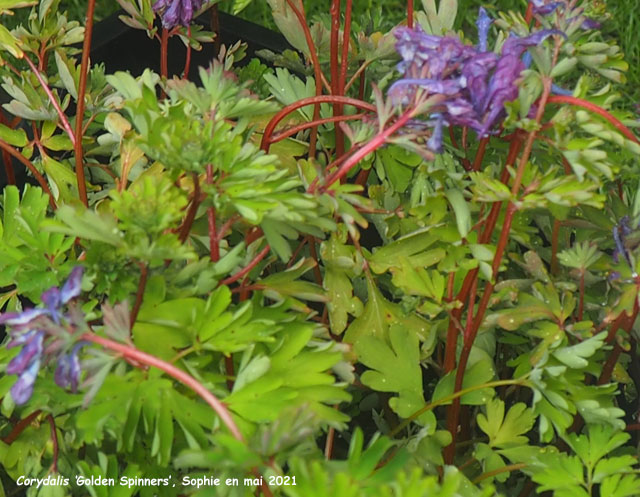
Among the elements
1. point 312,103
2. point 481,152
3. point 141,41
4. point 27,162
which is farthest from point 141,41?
point 481,152

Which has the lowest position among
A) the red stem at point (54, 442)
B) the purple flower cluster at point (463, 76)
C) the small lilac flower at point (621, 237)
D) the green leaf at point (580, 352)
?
the red stem at point (54, 442)

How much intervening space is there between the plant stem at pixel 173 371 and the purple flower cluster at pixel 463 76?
0.29 m

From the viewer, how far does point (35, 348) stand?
2.09 ft

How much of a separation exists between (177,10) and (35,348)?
54 centimetres

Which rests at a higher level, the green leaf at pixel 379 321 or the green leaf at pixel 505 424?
the green leaf at pixel 379 321

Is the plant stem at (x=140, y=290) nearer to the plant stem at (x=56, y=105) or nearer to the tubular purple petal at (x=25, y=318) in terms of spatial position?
the tubular purple petal at (x=25, y=318)

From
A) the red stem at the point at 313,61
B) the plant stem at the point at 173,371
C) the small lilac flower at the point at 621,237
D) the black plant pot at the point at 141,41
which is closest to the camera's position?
the plant stem at the point at 173,371

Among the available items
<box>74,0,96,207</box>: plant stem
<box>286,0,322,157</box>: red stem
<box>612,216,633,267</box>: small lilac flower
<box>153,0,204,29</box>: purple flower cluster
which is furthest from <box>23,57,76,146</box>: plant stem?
<box>612,216,633,267</box>: small lilac flower

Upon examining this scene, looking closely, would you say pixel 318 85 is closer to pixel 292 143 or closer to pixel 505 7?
pixel 292 143

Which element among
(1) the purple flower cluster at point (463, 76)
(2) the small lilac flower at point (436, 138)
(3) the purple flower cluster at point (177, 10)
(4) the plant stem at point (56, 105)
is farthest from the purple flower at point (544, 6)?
(4) the plant stem at point (56, 105)

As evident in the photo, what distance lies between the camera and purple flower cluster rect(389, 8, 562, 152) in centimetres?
75

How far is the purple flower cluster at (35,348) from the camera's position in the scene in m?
0.64

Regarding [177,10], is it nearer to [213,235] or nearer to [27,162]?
[27,162]

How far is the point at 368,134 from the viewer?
2.68ft
